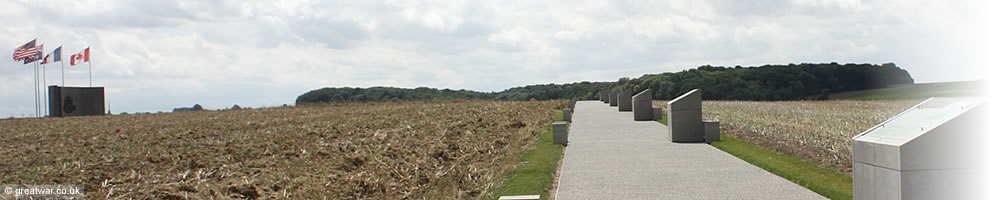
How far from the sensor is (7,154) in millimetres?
13352

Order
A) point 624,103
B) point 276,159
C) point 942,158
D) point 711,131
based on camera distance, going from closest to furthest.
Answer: point 942,158 → point 276,159 → point 711,131 → point 624,103

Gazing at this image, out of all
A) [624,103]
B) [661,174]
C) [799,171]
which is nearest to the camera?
[799,171]

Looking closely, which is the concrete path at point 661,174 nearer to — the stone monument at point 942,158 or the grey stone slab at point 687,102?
the grey stone slab at point 687,102

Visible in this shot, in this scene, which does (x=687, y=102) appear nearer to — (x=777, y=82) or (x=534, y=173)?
(x=534, y=173)

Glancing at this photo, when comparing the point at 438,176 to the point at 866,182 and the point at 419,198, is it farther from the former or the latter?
the point at 866,182

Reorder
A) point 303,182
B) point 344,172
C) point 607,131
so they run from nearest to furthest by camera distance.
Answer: point 303,182, point 344,172, point 607,131

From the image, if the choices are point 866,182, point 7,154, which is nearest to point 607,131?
point 866,182

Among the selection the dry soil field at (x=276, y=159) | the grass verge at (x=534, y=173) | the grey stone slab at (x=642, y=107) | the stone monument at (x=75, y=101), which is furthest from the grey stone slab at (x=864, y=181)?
the stone monument at (x=75, y=101)

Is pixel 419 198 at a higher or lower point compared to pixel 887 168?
lower

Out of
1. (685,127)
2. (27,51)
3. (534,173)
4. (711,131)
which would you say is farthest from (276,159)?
(27,51)

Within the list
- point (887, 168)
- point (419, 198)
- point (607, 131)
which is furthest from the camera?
point (607, 131)

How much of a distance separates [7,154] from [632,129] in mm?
15038

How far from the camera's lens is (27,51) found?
99.2ft

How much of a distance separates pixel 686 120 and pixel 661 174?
5.51 m
